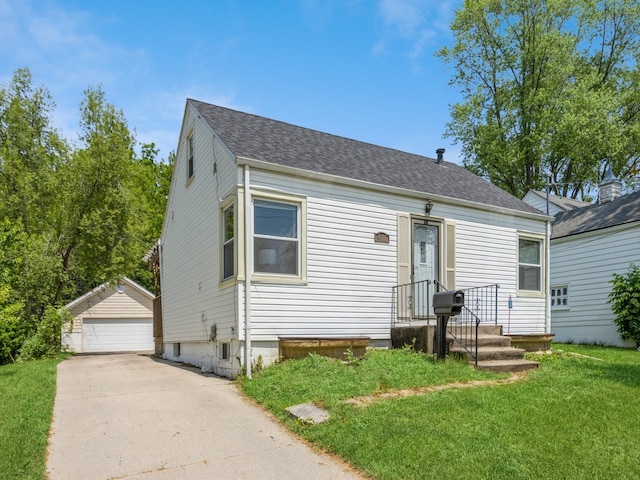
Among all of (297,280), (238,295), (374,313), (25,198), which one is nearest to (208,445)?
(238,295)

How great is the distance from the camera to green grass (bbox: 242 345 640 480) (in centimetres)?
387

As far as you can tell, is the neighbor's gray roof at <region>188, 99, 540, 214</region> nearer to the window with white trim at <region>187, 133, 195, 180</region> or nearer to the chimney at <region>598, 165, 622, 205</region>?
the window with white trim at <region>187, 133, 195, 180</region>

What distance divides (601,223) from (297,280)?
11231 millimetres

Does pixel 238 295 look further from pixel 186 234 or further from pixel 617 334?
pixel 617 334

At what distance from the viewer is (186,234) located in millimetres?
11531

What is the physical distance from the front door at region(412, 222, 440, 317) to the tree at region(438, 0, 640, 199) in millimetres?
17253

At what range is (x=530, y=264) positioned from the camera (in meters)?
11.6

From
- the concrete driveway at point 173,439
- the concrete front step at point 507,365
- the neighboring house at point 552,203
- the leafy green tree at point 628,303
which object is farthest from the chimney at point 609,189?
the concrete driveway at point 173,439

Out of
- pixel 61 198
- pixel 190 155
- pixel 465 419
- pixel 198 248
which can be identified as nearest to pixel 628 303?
pixel 465 419

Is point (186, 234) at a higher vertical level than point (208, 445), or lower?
higher

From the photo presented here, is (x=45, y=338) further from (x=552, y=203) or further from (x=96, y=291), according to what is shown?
(x=552, y=203)

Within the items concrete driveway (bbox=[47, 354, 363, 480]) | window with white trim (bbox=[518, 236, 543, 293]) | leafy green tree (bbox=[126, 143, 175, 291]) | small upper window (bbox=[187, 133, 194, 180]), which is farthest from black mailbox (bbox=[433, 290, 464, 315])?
leafy green tree (bbox=[126, 143, 175, 291])

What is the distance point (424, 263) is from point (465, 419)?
5.23 meters

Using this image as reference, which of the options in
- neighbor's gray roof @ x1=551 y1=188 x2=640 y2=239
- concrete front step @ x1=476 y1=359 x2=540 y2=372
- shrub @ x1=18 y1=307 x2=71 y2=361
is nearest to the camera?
concrete front step @ x1=476 y1=359 x2=540 y2=372
